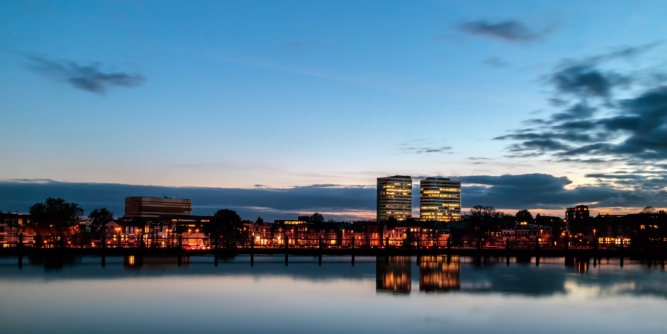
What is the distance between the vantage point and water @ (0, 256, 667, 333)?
20641mm

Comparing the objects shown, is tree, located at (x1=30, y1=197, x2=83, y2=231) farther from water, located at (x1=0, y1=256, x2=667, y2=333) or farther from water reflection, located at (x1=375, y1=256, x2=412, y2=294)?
water reflection, located at (x1=375, y1=256, x2=412, y2=294)

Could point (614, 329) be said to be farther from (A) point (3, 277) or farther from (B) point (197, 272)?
(A) point (3, 277)

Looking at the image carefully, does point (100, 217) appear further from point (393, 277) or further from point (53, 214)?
point (393, 277)

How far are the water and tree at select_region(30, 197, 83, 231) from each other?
220 ft

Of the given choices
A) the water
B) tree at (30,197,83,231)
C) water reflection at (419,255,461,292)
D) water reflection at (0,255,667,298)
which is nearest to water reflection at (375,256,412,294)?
water reflection at (0,255,667,298)

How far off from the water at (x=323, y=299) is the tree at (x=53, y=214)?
67185 mm

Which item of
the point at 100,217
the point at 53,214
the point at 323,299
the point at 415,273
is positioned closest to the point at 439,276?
the point at 415,273

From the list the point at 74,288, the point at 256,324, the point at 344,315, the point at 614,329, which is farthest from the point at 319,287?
the point at 614,329

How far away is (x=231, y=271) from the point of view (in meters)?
36.9

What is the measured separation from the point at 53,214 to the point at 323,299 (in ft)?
295

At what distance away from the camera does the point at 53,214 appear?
10094cm

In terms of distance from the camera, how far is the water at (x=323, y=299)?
2064 centimetres

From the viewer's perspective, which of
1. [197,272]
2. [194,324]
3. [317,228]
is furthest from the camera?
[317,228]

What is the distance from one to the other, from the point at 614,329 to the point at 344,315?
34.0 ft
